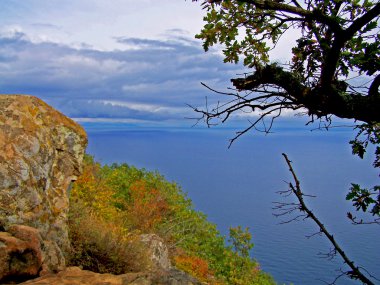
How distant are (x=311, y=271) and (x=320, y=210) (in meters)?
19.3

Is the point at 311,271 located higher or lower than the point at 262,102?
lower

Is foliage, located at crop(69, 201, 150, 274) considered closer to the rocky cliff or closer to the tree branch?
the rocky cliff

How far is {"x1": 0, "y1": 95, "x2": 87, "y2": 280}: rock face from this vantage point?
25.1ft

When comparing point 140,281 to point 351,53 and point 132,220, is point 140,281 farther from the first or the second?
point 132,220

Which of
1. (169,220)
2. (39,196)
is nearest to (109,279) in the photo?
(39,196)

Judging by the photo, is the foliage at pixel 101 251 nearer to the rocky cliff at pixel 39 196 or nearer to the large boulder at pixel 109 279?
the rocky cliff at pixel 39 196

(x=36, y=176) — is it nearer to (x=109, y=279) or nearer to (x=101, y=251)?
(x=101, y=251)

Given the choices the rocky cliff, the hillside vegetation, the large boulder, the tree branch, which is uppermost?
the tree branch

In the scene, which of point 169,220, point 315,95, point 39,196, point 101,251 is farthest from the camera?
point 169,220

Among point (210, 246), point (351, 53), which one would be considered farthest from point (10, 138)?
point (210, 246)

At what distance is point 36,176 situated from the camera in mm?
9367

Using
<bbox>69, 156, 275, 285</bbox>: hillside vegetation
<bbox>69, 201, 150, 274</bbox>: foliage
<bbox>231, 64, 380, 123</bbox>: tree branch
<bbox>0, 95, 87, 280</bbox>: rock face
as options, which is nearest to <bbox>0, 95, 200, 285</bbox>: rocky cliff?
<bbox>0, 95, 87, 280</bbox>: rock face

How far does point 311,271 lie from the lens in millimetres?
78938

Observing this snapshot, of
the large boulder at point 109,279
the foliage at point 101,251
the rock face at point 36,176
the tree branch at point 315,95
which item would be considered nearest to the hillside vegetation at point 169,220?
the rock face at point 36,176
